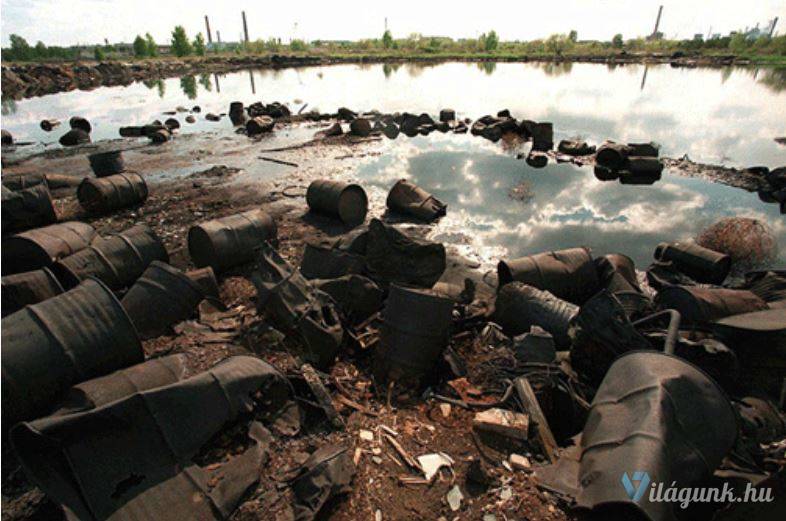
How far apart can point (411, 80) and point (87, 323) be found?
3641 cm

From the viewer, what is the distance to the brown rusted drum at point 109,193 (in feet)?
Result: 27.1

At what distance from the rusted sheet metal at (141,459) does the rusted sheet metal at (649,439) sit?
230 cm

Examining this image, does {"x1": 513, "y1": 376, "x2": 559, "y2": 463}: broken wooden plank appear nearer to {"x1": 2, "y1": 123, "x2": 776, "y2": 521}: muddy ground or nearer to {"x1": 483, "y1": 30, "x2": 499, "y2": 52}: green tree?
{"x1": 2, "y1": 123, "x2": 776, "y2": 521}: muddy ground

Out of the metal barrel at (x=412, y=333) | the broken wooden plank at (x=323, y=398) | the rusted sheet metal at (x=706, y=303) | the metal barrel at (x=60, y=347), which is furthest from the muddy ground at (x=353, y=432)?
the rusted sheet metal at (x=706, y=303)

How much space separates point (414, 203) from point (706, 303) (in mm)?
5368

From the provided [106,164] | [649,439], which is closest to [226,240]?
[649,439]

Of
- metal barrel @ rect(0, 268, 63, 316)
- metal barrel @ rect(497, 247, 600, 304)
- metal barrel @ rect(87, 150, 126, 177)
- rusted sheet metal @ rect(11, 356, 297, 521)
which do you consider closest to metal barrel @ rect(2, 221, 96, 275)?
metal barrel @ rect(0, 268, 63, 316)

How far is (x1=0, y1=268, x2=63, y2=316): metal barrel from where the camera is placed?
4105 millimetres

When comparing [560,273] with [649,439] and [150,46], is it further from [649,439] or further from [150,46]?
[150,46]

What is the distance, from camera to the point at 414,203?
859 cm

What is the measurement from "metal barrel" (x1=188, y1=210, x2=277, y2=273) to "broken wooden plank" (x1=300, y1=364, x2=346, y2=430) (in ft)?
10.2

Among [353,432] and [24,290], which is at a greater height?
[24,290]

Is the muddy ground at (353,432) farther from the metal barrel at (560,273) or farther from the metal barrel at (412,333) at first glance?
the metal barrel at (560,273)

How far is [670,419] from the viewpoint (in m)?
2.64
